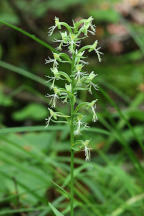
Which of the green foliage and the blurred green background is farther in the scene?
the green foliage

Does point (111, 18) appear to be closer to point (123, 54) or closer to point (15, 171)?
point (123, 54)

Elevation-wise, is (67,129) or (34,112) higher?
(34,112)

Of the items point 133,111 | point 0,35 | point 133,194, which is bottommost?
point 133,194

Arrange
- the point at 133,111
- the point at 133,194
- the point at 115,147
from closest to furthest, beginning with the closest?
1. the point at 133,194
2. the point at 133,111
3. the point at 115,147

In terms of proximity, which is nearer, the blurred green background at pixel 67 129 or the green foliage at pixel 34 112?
the blurred green background at pixel 67 129

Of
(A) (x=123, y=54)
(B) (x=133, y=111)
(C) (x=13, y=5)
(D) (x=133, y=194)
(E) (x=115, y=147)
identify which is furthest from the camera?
(A) (x=123, y=54)

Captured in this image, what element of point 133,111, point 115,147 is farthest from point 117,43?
point 133,111

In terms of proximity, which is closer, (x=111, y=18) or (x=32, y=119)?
(x=32, y=119)

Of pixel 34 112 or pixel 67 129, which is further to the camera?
pixel 34 112
